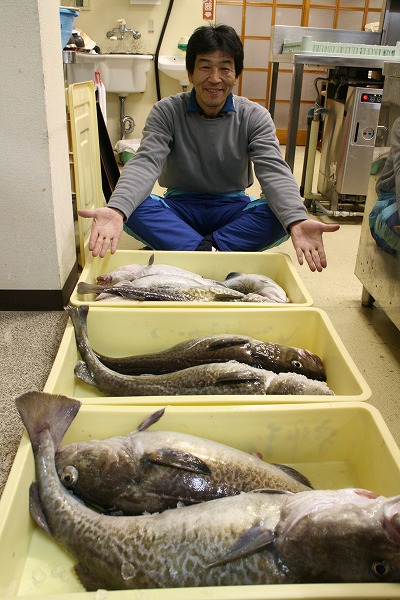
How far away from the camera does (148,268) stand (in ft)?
6.29

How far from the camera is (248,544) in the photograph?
0.82m

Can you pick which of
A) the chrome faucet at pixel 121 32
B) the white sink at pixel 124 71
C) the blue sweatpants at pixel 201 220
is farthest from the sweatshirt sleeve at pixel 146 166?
the chrome faucet at pixel 121 32

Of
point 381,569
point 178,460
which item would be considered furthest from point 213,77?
point 381,569

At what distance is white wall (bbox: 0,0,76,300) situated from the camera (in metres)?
1.90

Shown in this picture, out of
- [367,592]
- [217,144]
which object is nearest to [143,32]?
[217,144]

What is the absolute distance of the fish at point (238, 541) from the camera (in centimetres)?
78

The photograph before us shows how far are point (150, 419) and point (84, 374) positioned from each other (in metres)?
0.36

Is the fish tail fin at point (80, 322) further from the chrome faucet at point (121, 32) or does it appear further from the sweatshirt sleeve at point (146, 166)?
the chrome faucet at point (121, 32)

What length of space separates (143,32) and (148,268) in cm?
452

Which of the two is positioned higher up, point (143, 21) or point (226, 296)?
point (143, 21)

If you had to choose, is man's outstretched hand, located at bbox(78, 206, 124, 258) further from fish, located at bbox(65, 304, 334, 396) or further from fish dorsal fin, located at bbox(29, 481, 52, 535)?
fish dorsal fin, located at bbox(29, 481, 52, 535)

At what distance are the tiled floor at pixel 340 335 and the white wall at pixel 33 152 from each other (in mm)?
220

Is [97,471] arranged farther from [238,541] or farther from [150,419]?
[238,541]

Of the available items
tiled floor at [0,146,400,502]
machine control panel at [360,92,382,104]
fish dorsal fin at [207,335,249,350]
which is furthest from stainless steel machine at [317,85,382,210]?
fish dorsal fin at [207,335,249,350]
